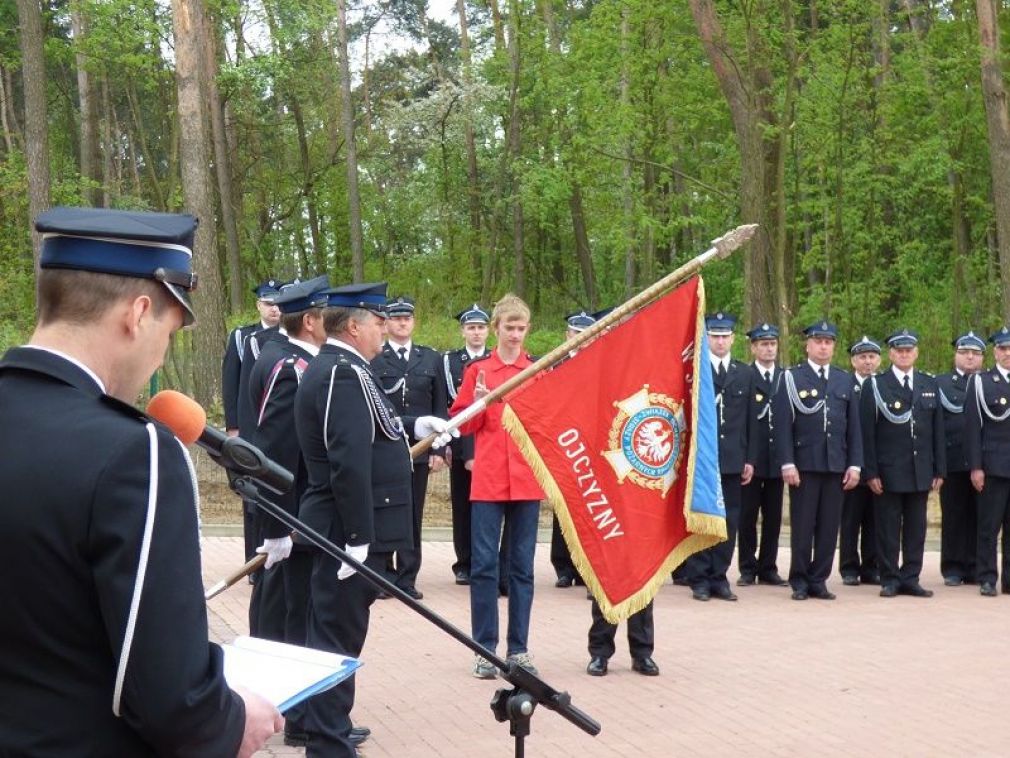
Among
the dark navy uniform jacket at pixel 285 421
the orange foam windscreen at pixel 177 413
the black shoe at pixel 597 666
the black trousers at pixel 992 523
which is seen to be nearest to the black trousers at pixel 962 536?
the black trousers at pixel 992 523

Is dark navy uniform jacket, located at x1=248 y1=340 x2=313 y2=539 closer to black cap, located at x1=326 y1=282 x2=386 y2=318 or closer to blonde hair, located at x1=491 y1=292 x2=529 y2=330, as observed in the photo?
black cap, located at x1=326 y1=282 x2=386 y2=318

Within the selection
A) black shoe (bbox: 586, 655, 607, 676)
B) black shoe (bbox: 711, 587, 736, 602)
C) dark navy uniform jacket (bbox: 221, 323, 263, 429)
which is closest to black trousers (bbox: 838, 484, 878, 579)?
black shoe (bbox: 711, 587, 736, 602)

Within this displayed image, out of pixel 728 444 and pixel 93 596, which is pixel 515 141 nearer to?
pixel 728 444

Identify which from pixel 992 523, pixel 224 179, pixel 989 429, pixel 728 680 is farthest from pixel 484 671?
pixel 224 179

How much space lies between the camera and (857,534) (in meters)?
12.4

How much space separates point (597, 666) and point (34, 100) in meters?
17.4

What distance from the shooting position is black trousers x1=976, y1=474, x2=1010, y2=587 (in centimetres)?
1174

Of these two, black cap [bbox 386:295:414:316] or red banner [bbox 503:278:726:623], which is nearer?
red banner [bbox 503:278:726:623]

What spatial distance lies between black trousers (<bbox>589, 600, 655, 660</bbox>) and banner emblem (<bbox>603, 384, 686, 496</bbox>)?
3.82ft

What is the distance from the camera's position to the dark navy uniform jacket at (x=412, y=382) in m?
11.7

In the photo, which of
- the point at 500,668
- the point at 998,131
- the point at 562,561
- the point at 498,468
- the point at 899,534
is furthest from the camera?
the point at 998,131

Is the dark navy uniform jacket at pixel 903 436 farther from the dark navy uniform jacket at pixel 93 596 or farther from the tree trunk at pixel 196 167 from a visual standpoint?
the tree trunk at pixel 196 167

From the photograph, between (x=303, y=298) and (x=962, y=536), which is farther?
(x=962, y=536)

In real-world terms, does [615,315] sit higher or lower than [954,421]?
higher
